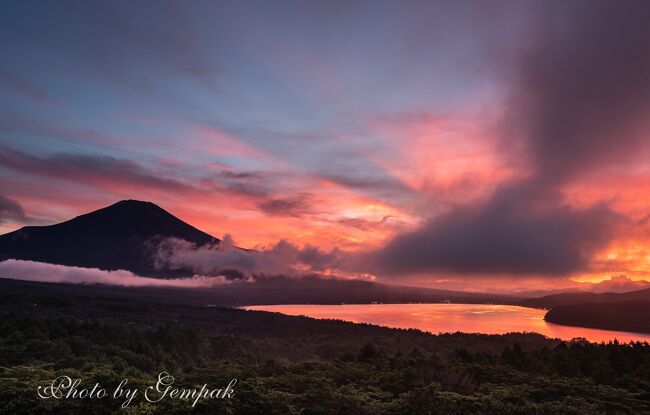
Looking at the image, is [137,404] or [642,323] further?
[642,323]

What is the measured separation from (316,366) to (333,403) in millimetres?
13615

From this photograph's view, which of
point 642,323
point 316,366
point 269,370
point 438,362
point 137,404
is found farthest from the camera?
point 642,323

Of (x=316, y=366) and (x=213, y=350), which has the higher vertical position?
(x=316, y=366)

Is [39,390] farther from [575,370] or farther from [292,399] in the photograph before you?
[575,370]

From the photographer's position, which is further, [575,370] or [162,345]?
[162,345]

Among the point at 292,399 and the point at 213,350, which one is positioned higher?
the point at 292,399

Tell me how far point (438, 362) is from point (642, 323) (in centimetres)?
19820

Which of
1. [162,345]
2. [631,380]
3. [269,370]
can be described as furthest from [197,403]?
[162,345]

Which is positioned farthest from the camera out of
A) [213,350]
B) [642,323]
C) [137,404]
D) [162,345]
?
[642,323]

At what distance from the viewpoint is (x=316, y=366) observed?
38.4m

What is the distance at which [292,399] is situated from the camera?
85.2 feet

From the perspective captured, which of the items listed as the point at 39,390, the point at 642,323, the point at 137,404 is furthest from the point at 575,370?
the point at 642,323

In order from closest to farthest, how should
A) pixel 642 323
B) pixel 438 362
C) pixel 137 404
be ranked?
pixel 137 404, pixel 438 362, pixel 642 323

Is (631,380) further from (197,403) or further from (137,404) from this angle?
(137,404)
